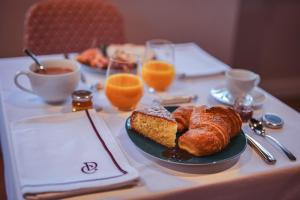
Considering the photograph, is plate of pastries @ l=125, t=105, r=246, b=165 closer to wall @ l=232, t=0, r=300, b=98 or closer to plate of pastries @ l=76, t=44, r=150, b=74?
plate of pastries @ l=76, t=44, r=150, b=74

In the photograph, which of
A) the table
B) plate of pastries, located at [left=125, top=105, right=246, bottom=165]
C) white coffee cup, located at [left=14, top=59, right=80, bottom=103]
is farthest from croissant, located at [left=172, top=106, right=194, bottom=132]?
white coffee cup, located at [left=14, top=59, right=80, bottom=103]

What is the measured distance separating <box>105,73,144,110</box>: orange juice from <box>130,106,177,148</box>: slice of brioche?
0.18 m

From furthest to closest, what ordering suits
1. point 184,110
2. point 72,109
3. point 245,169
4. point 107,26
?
point 107,26 → point 72,109 → point 184,110 → point 245,169

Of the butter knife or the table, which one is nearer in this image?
the table

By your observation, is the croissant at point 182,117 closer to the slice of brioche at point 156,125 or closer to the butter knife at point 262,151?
the slice of brioche at point 156,125

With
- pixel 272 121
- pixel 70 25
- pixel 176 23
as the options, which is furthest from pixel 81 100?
pixel 176 23

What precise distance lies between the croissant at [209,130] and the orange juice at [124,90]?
0.23m

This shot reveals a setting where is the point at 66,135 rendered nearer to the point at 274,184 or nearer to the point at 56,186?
the point at 56,186

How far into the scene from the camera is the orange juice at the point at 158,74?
1.29 m

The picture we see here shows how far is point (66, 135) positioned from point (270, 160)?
1.53 ft

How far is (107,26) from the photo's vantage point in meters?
1.91

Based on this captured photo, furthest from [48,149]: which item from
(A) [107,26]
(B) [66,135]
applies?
(A) [107,26]

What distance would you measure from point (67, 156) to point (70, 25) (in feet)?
3.67

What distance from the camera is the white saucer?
1.22 m
